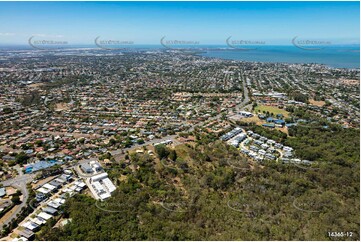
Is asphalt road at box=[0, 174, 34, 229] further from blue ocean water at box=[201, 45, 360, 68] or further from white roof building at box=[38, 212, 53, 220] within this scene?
blue ocean water at box=[201, 45, 360, 68]

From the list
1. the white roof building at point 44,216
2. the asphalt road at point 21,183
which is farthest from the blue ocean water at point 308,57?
the white roof building at point 44,216

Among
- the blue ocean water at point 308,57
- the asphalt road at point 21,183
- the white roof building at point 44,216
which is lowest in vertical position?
the blue ocean water at point 308,57

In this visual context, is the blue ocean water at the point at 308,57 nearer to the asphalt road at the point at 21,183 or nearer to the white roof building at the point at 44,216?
the asphalt road at the point at 21,183

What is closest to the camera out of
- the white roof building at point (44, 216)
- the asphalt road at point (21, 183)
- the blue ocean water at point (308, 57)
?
the white roof building at point (44, 216)

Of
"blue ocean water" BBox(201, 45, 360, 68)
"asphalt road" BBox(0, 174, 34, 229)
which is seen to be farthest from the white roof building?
"blue ocean water" BBox(201, 45, 360, 68)

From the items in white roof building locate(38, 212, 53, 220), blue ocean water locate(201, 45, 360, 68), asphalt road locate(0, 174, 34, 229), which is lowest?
blue ocean water locate(201, 45, 360, 68)

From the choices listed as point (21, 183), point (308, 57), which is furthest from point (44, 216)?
point (308, 57)

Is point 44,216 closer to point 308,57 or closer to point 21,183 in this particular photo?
point 21,183

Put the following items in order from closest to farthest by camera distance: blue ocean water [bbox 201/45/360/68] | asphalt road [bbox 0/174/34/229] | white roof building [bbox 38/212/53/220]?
white roof building [bbox 38/212/53/220], asphalt road [bbox 0/174/34/229], blue ocean water [bbox 201/45/360/68]

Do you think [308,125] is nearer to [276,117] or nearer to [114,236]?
[276,117]

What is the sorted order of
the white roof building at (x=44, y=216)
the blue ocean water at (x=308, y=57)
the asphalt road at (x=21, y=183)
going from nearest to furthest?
the white roof building at (x=44, y=216)
the asphalt road at (x=21, y=183)
the blue ocean water at (x=308, y=57)

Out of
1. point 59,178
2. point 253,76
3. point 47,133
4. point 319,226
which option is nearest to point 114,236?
point 59,178
